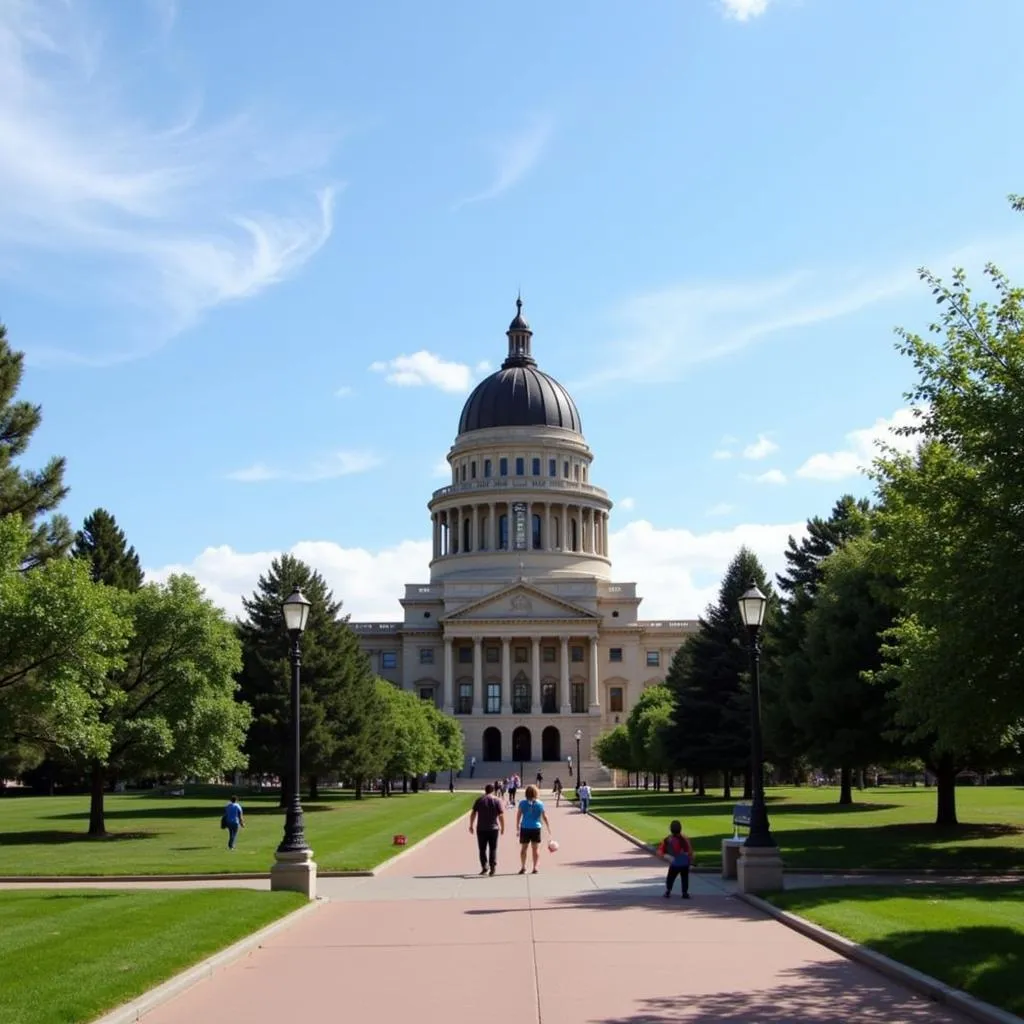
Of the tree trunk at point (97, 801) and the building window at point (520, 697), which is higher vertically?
the building window at point (520, 697)

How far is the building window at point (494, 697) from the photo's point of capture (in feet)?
456

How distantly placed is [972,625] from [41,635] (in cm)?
2286

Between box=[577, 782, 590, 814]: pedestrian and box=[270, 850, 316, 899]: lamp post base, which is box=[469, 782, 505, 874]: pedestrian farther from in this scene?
box=[577, 782, 590, 814]: pedestrian

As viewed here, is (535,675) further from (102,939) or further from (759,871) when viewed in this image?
(102,939)

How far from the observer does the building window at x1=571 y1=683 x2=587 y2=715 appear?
5507 inches

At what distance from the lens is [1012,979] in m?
13.2

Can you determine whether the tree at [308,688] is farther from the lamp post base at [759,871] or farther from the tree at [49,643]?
the lamp post base at [759,871]

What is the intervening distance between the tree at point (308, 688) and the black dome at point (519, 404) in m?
A: 86.2

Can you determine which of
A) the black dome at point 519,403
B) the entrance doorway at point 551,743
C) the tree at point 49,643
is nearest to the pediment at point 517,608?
the entrance doorway at point 551,743

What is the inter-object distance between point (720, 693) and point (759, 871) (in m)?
46.4

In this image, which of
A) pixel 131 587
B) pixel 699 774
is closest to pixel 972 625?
pixel 131 587

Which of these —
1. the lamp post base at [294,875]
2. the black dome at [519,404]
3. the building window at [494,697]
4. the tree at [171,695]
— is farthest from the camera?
the black dome at [519,404]

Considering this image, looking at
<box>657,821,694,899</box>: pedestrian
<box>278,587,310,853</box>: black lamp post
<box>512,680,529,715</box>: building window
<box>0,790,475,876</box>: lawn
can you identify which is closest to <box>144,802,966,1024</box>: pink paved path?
<box>657,821,694,899</box>: pedestrian

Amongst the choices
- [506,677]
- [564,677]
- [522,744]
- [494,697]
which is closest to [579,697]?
[564,677]
